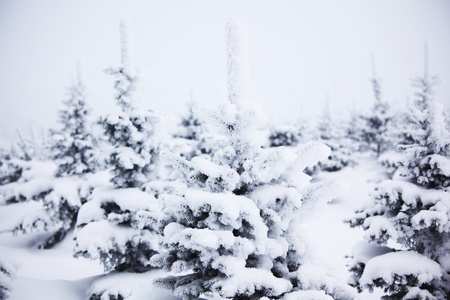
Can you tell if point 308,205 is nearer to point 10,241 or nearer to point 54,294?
point 54,294

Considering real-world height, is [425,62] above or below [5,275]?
above

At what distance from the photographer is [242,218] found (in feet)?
13.0

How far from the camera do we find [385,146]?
93.2 feet

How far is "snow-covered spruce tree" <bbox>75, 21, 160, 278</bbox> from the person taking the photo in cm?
750

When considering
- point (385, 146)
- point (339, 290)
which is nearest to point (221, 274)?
point (339, 290)

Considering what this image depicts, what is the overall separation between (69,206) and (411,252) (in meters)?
12.2

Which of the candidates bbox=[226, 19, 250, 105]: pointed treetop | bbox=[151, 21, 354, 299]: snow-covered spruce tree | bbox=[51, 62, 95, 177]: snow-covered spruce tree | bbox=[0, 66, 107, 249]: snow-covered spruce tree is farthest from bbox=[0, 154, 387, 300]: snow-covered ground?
bbox=[51, 62, 95, 177]: snow-covered spruce tree

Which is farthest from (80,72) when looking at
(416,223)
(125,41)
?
(416,223)

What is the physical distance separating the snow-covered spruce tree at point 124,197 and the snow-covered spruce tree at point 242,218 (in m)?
3.49

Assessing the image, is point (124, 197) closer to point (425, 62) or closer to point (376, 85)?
point (425, 62)

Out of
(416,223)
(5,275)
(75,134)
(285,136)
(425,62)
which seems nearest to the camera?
(5,275)

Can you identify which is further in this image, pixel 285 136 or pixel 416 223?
pixel 285 136

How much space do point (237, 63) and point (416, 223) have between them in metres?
4.25

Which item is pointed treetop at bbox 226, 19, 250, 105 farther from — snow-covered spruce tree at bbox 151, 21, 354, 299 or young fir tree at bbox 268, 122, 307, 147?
young fir tree at bbox 268, 122, 307, 147
